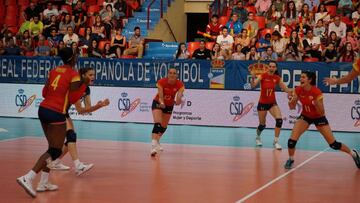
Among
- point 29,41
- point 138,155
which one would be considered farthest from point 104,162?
point 29,41

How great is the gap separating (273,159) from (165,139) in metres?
4.80

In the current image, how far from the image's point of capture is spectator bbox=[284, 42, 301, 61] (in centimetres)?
2167

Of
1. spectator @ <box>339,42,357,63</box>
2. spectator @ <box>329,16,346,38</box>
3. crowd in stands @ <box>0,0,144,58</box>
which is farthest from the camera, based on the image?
crowd in stands @ <box>0,0,144,58</box>

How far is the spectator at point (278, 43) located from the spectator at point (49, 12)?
10750mm

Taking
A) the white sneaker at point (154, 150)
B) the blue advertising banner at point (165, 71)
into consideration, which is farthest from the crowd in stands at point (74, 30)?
the white sneaker at point (154, 150)

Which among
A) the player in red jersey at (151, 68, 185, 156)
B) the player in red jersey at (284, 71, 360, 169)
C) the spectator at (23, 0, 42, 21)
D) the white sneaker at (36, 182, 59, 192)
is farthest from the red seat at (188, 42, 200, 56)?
the white sneaker at (36, 182, 59, 192)

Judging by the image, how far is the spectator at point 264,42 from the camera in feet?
74.7

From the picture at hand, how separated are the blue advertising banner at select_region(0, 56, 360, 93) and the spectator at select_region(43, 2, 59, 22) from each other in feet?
14.7

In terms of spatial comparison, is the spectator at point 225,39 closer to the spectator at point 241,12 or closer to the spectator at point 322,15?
the spectator at point 241,12

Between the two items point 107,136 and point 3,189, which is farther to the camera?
point 107,136

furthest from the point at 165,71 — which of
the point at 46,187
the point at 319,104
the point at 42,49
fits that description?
the point at 46,187

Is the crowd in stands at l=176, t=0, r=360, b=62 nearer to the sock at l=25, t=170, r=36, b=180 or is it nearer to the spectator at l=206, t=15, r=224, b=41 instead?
the spectator at l=206, t=15, r=224, b=41

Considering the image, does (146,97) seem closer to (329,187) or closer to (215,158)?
(215,158)

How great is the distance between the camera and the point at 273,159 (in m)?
13.8
